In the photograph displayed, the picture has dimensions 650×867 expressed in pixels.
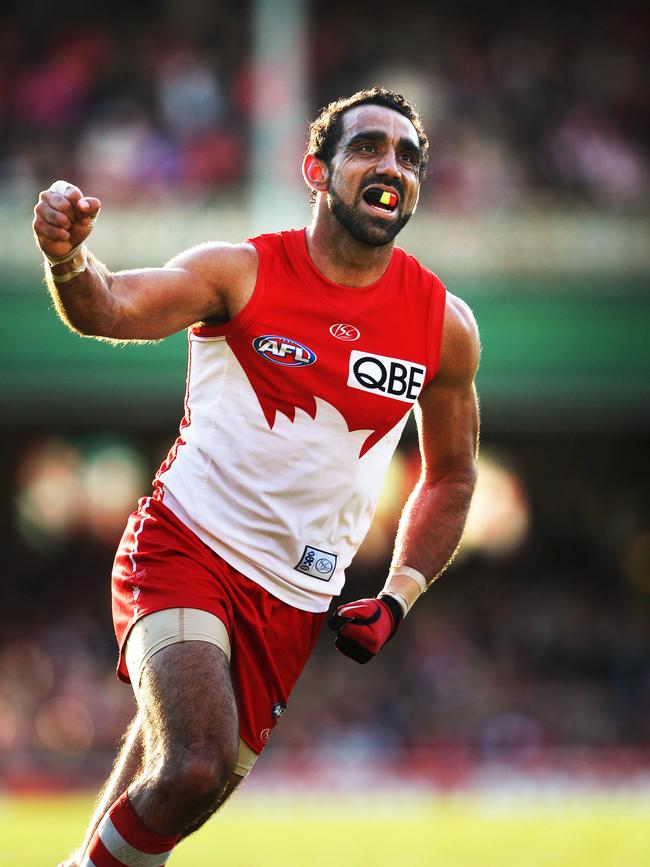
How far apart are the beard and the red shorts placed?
3.81 feet

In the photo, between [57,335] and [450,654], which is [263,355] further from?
[450,654]

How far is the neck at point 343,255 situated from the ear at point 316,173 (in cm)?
10

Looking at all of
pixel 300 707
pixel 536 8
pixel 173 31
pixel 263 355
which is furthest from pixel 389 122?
pixel 536 8

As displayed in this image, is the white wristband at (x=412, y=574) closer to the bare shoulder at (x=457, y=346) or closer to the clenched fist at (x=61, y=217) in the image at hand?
the bare shoulder at (x=457, y=346)

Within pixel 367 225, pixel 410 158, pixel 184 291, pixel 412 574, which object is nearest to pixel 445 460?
pixel 412 574

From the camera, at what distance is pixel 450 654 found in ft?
61.9

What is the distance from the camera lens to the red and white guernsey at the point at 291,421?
5141mm

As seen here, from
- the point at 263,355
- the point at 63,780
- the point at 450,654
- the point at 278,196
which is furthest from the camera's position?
the point at 450,654

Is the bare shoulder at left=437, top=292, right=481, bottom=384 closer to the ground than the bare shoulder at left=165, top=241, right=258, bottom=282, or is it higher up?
closer to the ground

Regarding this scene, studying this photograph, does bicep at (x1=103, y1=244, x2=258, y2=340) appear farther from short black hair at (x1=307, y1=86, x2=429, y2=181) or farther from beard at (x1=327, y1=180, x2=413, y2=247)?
short black hair at (x1=307, y1=86, x2=429, y2=181)

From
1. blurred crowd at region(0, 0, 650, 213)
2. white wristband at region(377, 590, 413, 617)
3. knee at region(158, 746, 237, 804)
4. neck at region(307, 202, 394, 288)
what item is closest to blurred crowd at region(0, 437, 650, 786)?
blurred crowd at region(0, 0, 650, 213)

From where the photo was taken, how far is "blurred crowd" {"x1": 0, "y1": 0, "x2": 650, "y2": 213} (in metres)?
17.7

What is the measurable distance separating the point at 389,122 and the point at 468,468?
1.34 meters

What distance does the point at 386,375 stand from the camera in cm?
530
